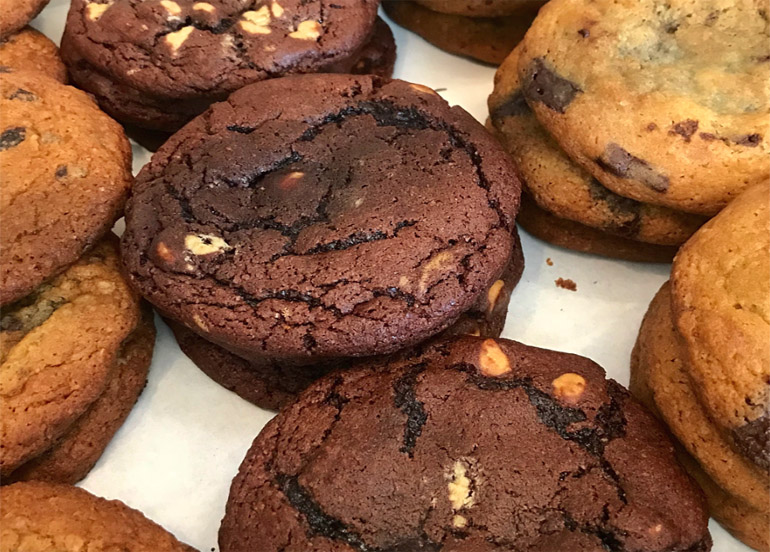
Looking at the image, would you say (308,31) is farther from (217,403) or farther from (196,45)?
(217,403)

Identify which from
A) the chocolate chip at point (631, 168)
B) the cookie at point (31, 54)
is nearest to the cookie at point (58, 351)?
the cookie at point (31, 54)

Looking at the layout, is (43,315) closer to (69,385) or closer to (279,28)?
(69,385)

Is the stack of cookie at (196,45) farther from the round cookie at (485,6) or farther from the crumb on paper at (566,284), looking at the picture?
the crumb on paper at (566,284)

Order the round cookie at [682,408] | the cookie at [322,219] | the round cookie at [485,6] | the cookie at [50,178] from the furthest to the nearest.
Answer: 1. the round cookie at [485,6]
2. the cookie at [50,178]
3. the cookie at [322,219]
4. the round cookie at [682,408]

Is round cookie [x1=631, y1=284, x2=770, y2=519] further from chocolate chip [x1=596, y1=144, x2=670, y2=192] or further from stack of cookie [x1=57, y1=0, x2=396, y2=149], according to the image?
stack of cookie [x1=57, y1=0, x2=396, y2=149]

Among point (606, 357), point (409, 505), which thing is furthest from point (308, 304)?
point (606, 357)
